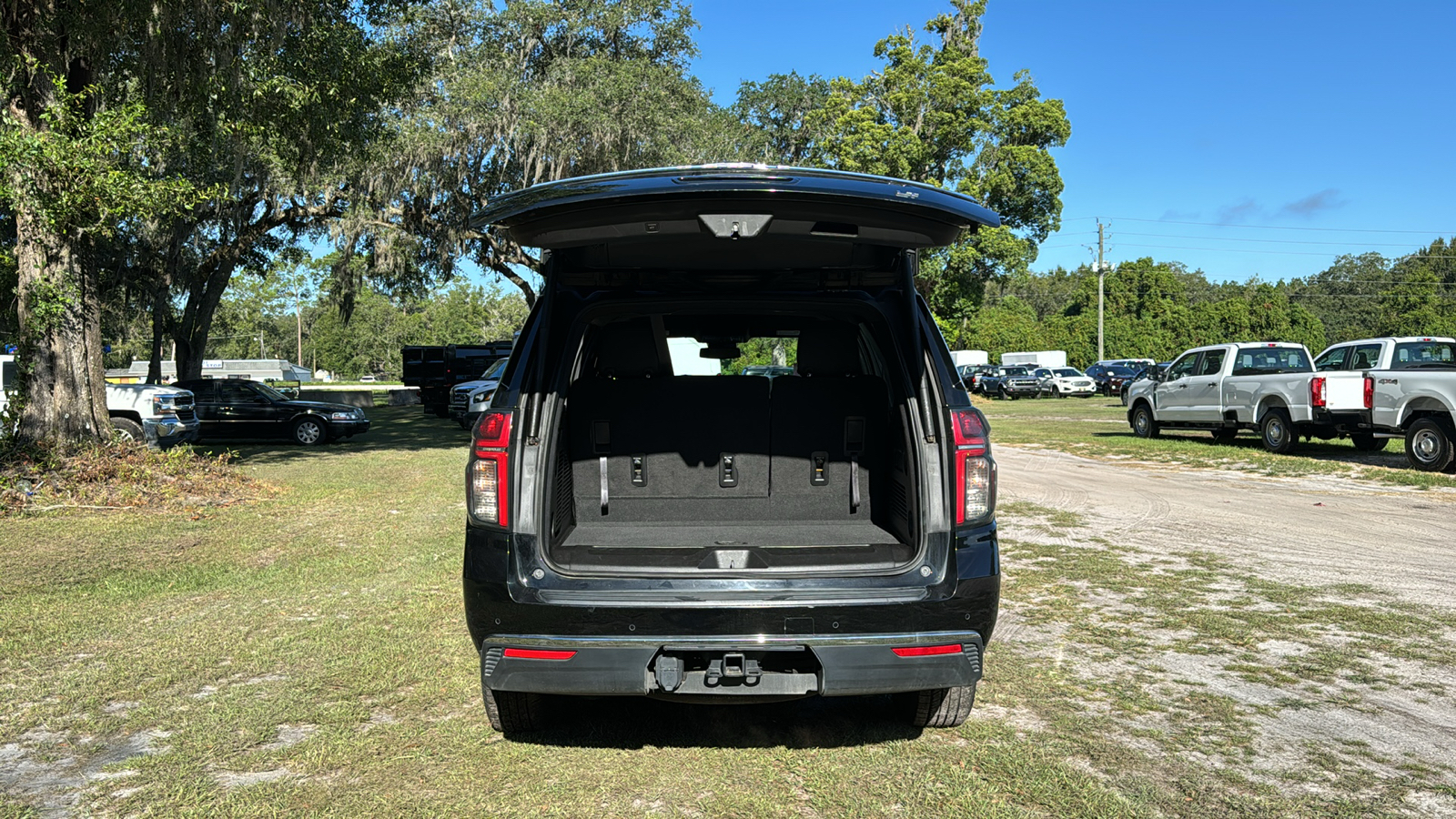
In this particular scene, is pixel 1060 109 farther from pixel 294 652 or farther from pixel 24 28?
pixel 294 652

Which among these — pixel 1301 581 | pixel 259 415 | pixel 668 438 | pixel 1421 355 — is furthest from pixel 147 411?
pixel 1421 355

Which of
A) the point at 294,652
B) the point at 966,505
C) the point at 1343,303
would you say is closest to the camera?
the point at 966,505

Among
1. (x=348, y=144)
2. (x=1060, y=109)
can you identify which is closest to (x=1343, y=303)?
(x=1060, y=109)

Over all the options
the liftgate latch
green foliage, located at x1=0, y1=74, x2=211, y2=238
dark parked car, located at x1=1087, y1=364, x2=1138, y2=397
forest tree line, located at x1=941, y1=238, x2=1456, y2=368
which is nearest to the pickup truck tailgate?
the liftgate latch

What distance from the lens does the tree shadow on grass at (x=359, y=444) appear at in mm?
18547

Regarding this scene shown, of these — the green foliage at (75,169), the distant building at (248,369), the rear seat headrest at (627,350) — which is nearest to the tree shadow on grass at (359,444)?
the green foliage at (75,169)

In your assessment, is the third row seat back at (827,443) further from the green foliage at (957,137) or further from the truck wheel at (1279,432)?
the green foliage at (957,137)

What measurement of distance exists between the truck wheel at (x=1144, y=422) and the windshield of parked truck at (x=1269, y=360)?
265 centimetres

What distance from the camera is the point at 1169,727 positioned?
14.3 feet

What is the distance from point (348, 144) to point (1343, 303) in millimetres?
101298

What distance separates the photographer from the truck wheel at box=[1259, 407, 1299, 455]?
17.3m

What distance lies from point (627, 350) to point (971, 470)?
181 centimetres

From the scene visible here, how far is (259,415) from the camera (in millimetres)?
21281

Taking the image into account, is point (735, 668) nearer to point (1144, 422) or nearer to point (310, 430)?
point (310, 430)
